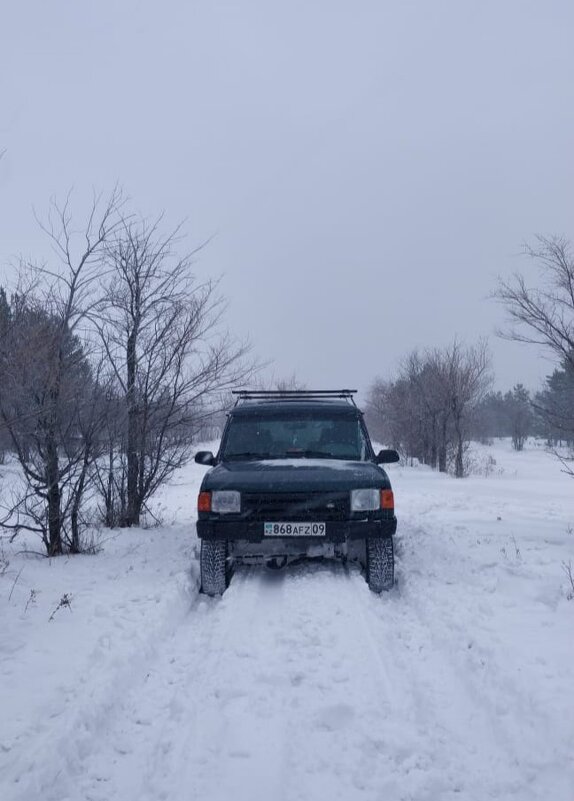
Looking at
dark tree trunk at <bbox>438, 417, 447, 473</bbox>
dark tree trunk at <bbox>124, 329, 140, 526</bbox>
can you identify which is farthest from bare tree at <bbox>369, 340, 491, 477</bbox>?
dark tree trunk at <bbox>124, 329, 140, 526</bbox>

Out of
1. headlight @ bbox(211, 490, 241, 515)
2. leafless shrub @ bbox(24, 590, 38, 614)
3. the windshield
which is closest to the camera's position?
leafless shrub @ bbox(24, 590, 38, 614)

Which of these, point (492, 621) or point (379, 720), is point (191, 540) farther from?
point (379, 720)

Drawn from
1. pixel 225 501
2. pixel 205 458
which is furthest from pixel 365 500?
pixel 205 458

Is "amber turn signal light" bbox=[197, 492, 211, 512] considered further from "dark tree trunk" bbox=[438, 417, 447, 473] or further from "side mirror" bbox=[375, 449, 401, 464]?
"dark tree trunk" bbox=[438, 417, 447, 473]

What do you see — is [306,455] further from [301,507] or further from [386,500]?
[386,500]

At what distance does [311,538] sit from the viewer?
21.2 ft

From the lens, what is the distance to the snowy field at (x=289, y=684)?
9.87ft

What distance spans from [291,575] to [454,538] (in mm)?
3211

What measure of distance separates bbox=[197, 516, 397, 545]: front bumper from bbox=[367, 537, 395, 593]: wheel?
14 cm

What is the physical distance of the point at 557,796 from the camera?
9.32 ft

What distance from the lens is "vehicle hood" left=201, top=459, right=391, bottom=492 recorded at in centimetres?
654

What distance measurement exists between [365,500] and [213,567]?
1.73 m

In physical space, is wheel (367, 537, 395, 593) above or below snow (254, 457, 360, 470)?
below

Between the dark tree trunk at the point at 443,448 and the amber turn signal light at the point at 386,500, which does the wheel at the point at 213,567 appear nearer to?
the amber turn signal light at the point at 386,500
